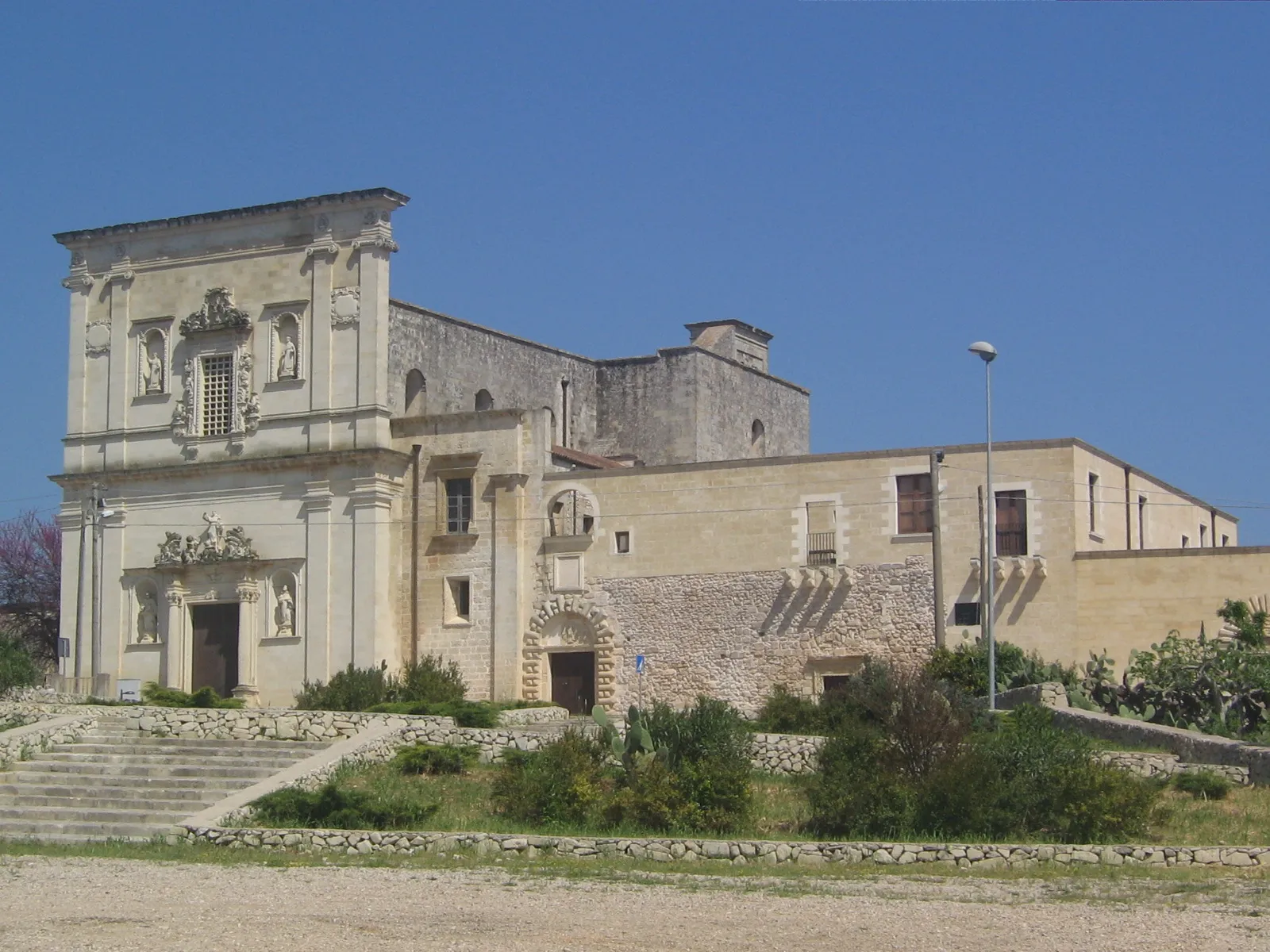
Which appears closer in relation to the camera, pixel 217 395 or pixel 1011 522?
pixel 1011 522

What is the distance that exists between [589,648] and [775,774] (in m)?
14.0

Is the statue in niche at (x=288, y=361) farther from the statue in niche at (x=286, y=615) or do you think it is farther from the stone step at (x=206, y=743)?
the stone step at (x=206, y=743)

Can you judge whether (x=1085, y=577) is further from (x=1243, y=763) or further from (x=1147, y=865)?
(x=1147, y=865)

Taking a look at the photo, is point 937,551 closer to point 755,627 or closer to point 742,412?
point 755,627

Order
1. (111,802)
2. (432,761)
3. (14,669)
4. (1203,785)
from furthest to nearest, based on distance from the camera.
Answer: (14,669)
(432,761)
(111,802)
(1203,785)

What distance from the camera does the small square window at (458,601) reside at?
44438 millimetres

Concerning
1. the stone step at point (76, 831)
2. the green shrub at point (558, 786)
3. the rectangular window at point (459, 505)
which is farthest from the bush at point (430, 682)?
the green shrub at point (558, 786)

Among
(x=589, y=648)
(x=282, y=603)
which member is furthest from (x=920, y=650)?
(x=282, y=603)

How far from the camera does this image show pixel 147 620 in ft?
154

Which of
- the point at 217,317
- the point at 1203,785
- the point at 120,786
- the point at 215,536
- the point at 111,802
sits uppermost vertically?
the point at 217,317

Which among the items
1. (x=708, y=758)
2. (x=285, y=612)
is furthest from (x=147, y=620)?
(x=708, y=758)

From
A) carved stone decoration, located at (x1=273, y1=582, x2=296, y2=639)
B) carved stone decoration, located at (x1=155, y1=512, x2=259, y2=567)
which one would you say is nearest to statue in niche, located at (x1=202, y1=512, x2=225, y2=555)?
carved stone decoration, located at (x1=155, y1=512, x2=259, y2=567)

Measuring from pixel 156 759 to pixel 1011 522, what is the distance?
1867 cm

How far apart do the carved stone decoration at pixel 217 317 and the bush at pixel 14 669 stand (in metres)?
9.81
